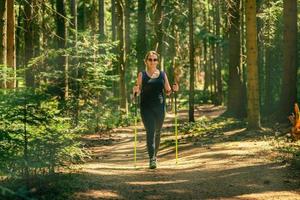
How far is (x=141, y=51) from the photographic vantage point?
97.9 ft

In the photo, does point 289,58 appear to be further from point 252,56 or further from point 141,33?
point 141,33

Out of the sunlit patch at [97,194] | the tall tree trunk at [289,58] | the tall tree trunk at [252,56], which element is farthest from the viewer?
the tall tree trunk at [289,58]

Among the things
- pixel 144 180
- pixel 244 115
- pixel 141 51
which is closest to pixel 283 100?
pixel 244 115

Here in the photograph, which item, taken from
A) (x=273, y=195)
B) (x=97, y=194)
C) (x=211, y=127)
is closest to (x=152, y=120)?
(x=97, y=194)

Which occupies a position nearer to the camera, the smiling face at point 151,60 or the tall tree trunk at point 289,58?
the smiling face at point 151,60

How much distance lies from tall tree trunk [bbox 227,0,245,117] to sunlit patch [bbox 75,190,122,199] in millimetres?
14469

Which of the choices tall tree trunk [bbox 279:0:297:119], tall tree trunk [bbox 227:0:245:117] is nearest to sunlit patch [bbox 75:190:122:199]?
tall tree trunk [bbox 279:0:297:119]

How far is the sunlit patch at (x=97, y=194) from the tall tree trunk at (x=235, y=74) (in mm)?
14469

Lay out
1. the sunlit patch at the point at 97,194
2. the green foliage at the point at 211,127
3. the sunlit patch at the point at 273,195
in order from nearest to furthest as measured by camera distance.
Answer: the sunlit patch at the point at 97,194 < the sunlit patch at the point at 273,195 < the green foliage at the point at 211,127

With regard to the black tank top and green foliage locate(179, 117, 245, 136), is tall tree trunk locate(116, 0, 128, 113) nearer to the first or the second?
green foliage locate(179, 117, 245, 136)

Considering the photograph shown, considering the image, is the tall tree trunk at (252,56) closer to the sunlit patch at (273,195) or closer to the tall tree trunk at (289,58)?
the tall tree trunk at (289,58)

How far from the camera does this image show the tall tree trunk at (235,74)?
20.6 metres

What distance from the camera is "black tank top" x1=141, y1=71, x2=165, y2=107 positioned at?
9555mm

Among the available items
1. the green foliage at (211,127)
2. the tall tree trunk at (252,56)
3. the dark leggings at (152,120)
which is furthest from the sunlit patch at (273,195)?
the green foliage at (211,127)
